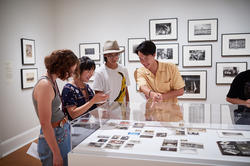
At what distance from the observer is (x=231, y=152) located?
151cm

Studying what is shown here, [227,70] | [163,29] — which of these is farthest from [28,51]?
[227,70]

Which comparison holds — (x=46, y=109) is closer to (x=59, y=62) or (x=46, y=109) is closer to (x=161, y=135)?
(x=59, y=62)

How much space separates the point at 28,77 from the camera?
4660 mm

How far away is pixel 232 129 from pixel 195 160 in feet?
2.13

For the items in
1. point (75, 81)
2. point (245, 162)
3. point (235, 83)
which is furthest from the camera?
point (235, 83)

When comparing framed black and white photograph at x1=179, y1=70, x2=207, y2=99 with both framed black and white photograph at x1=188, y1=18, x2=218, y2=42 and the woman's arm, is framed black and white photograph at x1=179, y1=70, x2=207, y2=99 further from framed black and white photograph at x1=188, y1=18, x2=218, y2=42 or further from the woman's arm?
the woman's arm

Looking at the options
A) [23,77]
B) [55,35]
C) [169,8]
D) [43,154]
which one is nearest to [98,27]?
[55,35]

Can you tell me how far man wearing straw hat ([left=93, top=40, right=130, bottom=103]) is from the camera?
2879 millimetres

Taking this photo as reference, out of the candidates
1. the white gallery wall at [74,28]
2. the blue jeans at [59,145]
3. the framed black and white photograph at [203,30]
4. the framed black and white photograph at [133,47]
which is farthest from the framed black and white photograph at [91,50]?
the blue jeans at [59,145]

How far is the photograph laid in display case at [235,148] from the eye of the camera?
59.1 inches

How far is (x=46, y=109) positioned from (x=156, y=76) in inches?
58.4

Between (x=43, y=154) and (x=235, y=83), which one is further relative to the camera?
(x=235, y=83)

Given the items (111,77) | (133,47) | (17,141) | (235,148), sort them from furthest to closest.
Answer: (133,47) < (17,141) < (111,77) < (235,148)

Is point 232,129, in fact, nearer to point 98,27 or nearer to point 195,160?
point 195,160
